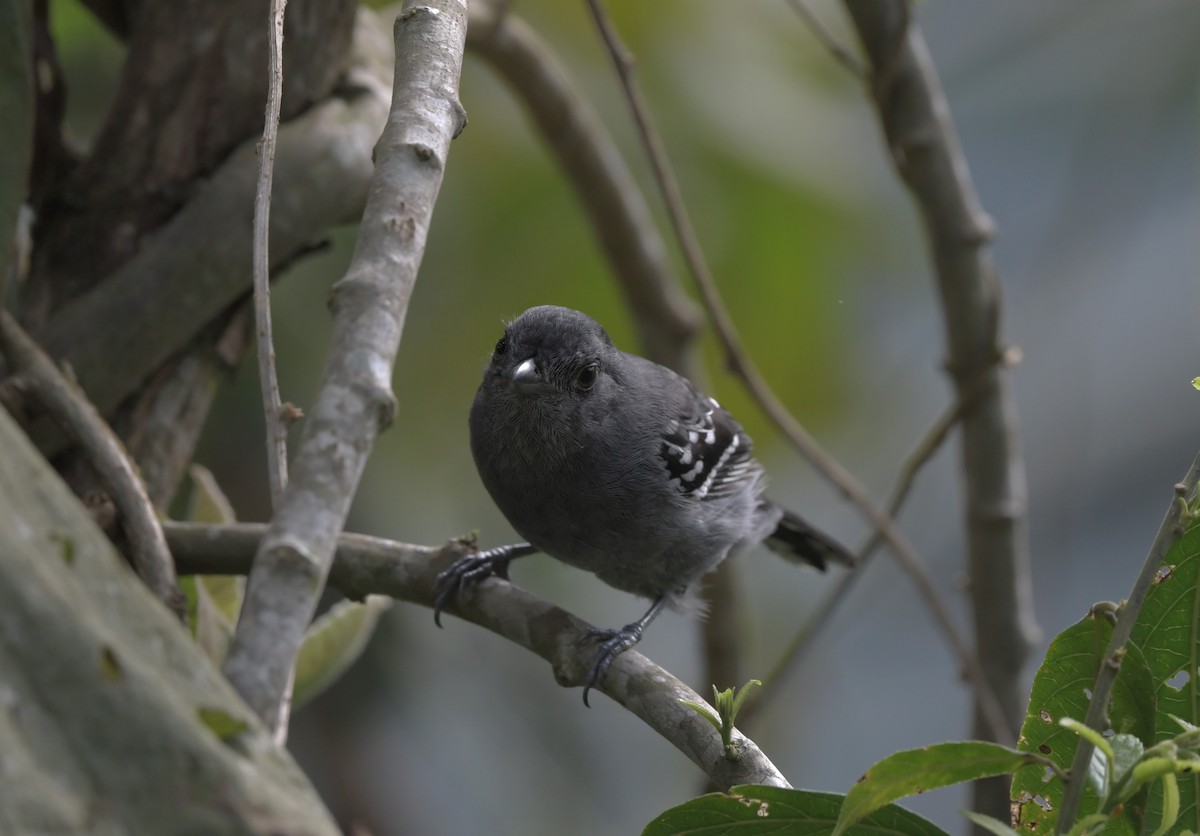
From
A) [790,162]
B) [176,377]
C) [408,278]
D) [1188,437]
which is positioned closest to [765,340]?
[790,162]

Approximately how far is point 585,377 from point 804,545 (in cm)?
156

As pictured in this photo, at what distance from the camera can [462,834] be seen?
256 inches

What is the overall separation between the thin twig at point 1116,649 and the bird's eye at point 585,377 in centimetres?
219

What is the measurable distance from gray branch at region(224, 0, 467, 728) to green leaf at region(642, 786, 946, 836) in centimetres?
60

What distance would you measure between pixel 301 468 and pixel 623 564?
7.41ft

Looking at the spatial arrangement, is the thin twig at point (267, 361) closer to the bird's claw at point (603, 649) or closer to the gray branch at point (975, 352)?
the bird's claw at point (603, 649)

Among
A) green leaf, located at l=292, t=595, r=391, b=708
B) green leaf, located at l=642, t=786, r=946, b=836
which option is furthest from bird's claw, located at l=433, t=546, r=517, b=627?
green leaf, located at l=642, t=786, r=946, b=836

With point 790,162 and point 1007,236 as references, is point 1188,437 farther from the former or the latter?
point 790,162

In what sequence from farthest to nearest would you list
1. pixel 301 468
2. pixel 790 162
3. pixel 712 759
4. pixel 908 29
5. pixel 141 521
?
pixel 790 162
pixel 908 29
pixel 141 521
pixel 712 759
pixel 301 468

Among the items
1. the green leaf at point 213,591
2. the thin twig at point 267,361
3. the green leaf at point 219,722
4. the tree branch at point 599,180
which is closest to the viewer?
the green leaf at point 219,722

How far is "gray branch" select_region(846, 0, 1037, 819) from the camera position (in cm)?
396

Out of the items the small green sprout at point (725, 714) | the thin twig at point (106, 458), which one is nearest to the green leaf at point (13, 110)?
the thin twig at point (106, 458)

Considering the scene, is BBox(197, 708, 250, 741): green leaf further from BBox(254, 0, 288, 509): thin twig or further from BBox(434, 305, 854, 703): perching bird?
BBox(434, 305, 854, 703): perching bird

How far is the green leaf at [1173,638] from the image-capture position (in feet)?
5.45
